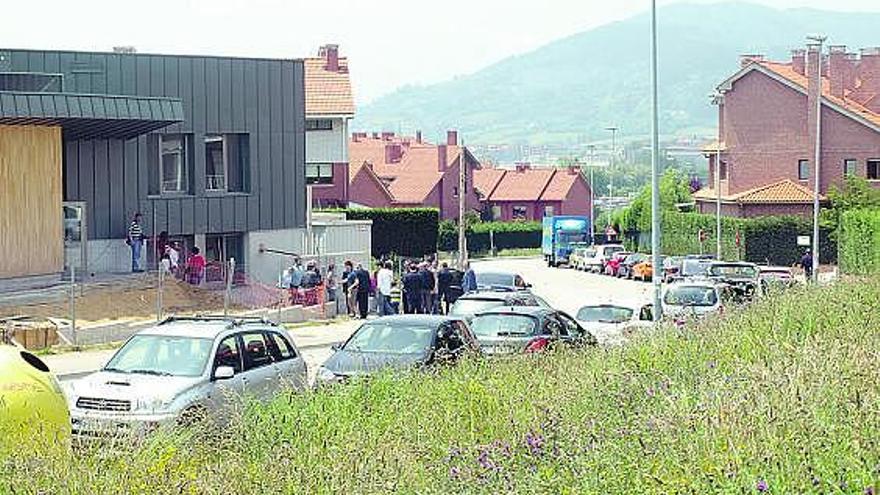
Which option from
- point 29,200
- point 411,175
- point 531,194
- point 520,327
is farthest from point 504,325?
point 531,194

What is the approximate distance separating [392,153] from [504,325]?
106477 mm

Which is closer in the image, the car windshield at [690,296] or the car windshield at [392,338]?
the car windshield at [392,338]

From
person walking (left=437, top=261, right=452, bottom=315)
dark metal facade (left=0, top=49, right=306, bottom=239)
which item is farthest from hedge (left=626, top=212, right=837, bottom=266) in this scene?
person walking (left=437, top=261, right=452, bottom=315)

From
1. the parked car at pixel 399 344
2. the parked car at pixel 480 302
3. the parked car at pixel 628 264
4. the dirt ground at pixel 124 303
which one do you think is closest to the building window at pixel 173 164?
the dirt ground at pixel 124 303

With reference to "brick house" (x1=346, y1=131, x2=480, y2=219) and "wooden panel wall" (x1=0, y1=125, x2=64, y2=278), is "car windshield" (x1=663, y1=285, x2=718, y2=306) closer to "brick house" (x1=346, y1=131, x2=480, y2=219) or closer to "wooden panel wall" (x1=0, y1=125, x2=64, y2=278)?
"wooden panel wall" (x1=0, y1=125, x2=64, y2=278)

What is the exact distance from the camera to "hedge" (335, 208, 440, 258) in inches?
2793

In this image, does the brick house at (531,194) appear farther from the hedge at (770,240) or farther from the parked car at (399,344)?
the parked car at (399,344)

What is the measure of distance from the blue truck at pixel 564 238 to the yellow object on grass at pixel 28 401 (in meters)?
76.1

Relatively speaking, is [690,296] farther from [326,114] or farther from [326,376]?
[326,114]

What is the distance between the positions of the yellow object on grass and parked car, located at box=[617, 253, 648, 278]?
62.1m

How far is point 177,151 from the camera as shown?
45.7 meters

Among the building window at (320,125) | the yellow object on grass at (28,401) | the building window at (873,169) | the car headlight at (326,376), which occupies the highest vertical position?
the building window at (320,125)

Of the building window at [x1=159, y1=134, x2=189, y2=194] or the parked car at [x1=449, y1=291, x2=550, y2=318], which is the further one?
the building window at [x1=159, y1=134, x2=189, y2=194]

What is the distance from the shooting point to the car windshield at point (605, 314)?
1217 inches
